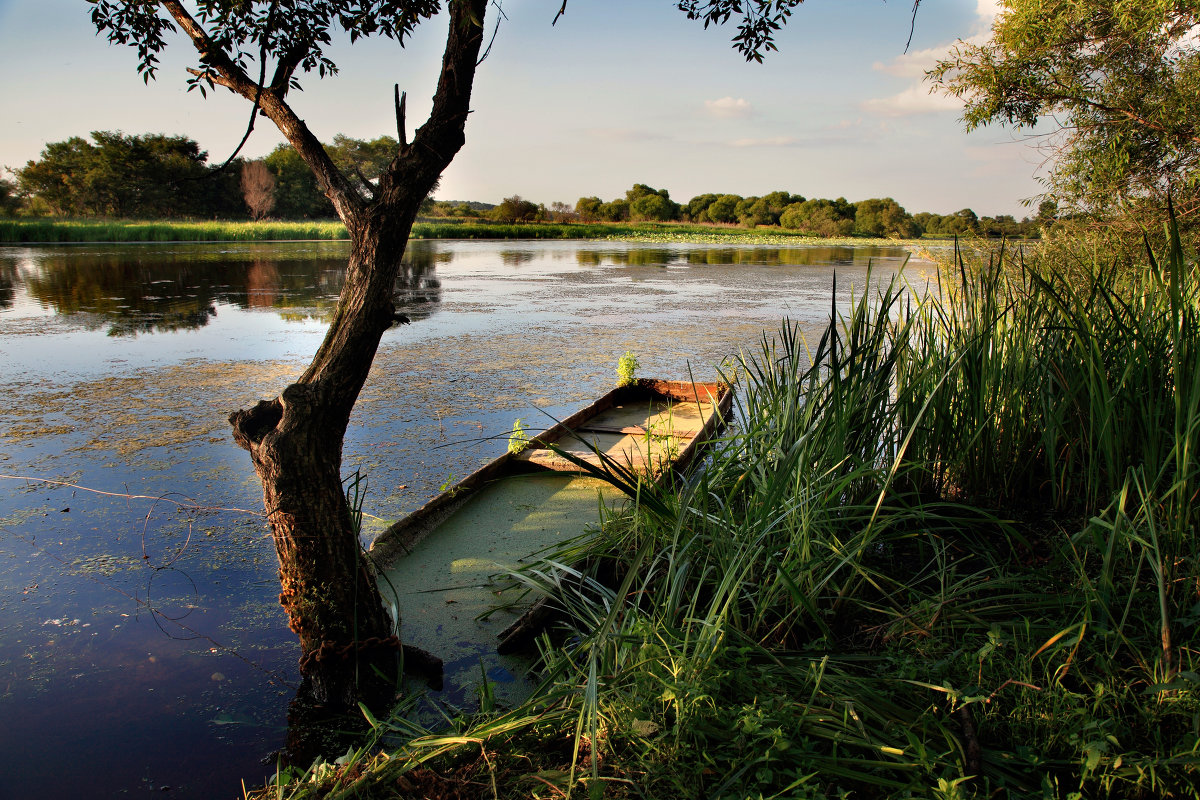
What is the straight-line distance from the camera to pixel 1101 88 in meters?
7.26

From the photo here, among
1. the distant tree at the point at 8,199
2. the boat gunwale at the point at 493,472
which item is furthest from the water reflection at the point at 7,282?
the distant tree at the point at 8,199

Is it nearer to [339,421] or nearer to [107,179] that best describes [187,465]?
[339,421]

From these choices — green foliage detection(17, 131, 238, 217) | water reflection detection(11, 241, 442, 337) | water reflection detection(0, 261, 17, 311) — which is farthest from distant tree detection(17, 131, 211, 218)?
water reflection detection(0, 261, 17, 311)

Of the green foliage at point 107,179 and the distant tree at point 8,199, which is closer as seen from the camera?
the distant tree at point 8,199

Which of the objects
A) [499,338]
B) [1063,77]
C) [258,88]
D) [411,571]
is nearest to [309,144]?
[258,88]

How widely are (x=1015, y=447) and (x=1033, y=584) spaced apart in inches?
27.6

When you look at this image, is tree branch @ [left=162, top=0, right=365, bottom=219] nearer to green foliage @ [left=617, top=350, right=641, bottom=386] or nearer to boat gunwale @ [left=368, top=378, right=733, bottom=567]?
boat gunwale @ [left=368, top=378, right=733, bottom=567]

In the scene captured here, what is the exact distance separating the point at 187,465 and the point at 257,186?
4505 centimetres

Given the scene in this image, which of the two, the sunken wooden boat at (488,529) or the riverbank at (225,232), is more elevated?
the riverbank at (225,232)

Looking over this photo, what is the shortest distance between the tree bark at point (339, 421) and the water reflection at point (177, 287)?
24.7 ft

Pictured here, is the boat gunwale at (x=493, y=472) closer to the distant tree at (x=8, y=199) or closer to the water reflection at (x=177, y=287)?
the water reflection at (x=177, y=287)

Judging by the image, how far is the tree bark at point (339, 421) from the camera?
216cm

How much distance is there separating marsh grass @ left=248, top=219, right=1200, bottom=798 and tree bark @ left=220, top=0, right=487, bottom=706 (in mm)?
614

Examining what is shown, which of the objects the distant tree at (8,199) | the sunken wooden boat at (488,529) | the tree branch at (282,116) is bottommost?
the sunken wooden boat at (488,529)
